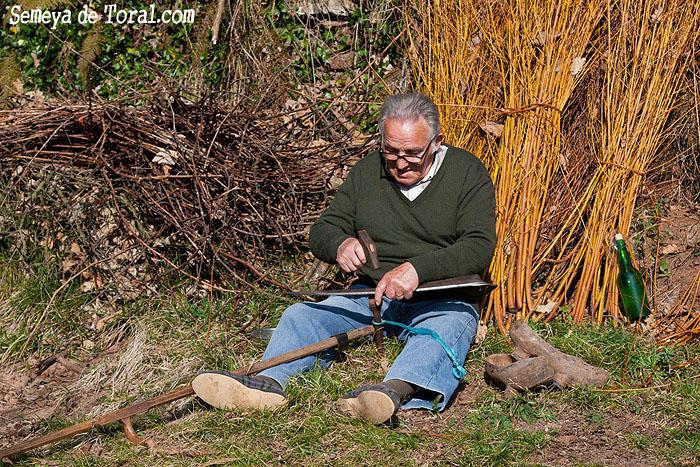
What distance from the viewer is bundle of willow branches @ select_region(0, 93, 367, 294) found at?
4992mm

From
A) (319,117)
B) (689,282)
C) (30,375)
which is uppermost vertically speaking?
(319,117)

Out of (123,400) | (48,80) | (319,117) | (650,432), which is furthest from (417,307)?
(48,80)

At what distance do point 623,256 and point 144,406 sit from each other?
237 cm

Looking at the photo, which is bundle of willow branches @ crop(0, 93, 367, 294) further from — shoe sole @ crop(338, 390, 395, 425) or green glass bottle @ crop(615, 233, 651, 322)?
green glass bottle @ crop(615, 233, 651, 322)

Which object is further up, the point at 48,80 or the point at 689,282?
the point at 48,80

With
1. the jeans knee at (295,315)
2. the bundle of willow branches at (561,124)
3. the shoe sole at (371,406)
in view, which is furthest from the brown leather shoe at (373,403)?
the bundle of willow branches at (561,124)

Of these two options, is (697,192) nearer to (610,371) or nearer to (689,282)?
(689,282)

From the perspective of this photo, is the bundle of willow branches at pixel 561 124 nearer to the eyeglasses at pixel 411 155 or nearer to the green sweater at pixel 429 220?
the green sweater at pixel 429 220

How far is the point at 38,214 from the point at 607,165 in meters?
3.15

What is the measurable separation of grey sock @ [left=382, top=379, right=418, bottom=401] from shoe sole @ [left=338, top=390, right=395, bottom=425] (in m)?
0.12

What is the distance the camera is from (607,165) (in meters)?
4.45

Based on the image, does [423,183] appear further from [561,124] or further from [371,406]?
[371,406]

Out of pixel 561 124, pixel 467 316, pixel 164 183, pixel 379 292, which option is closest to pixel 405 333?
Result: pixel 467 316

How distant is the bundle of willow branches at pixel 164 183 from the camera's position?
16.4 ft
